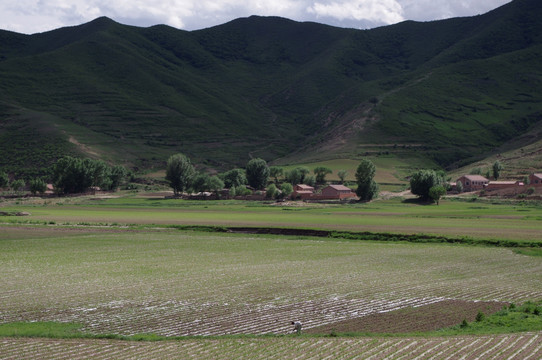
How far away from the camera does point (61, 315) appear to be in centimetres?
2638

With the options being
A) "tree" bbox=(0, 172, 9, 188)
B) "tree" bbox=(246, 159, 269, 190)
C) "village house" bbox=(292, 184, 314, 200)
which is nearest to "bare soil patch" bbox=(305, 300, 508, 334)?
"village house" bbox=(292, 184, 314, 200)

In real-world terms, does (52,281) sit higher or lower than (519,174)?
lower

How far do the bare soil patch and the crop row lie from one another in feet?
6.89

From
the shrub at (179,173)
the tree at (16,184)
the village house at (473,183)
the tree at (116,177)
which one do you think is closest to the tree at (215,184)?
the shrub at (179,173)

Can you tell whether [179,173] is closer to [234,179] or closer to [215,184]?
[215,184]

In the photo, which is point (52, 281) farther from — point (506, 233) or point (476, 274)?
point (506, 233)

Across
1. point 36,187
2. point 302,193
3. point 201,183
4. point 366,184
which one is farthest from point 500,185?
point 36,187

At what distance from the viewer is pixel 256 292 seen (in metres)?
32.0

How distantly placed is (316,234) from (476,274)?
102 ft

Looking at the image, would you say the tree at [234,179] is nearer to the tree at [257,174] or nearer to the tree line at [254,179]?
the tree line at [254,179]

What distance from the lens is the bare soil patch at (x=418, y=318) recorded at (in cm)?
2484

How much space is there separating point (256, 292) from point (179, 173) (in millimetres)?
133304

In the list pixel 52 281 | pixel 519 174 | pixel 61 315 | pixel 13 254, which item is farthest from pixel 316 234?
pixel 519 174

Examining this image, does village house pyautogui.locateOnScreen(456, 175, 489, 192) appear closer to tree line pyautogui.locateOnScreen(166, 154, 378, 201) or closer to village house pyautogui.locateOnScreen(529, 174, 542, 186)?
village house pyautogui.locateOnScreen(529, 174, 542, 186)
